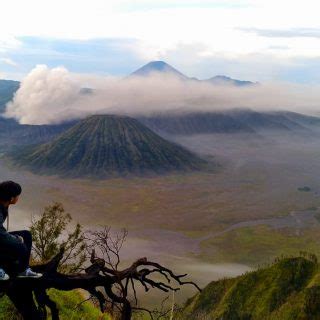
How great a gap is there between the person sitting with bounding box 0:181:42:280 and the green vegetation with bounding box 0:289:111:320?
14.2ft

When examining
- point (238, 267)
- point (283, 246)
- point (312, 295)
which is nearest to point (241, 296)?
point (312, 295)

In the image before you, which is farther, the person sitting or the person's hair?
the person's hair

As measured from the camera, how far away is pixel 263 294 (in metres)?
91.1

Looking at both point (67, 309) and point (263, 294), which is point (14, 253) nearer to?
point (67, 309)

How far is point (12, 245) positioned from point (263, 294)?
9049 cm

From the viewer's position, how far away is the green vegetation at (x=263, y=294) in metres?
82.4

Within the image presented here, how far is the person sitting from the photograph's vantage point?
254 inches

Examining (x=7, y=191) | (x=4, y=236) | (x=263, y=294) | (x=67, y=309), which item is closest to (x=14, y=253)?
(x=4, y=236)

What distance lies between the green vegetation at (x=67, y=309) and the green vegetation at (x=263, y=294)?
70764mm

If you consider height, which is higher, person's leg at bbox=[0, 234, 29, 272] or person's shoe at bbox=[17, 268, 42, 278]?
Result: person's leg at bbox=[0, 234, 29, 272]

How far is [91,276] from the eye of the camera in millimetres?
7023

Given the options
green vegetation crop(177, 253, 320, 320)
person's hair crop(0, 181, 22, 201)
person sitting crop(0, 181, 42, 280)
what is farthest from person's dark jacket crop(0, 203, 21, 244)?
green vegetation crop(177, 253, 320, 320)

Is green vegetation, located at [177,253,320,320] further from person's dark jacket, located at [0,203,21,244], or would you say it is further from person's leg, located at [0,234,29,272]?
person's dark jacket, located at [0,203,21,244]

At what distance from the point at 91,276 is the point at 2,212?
5.11 feet
